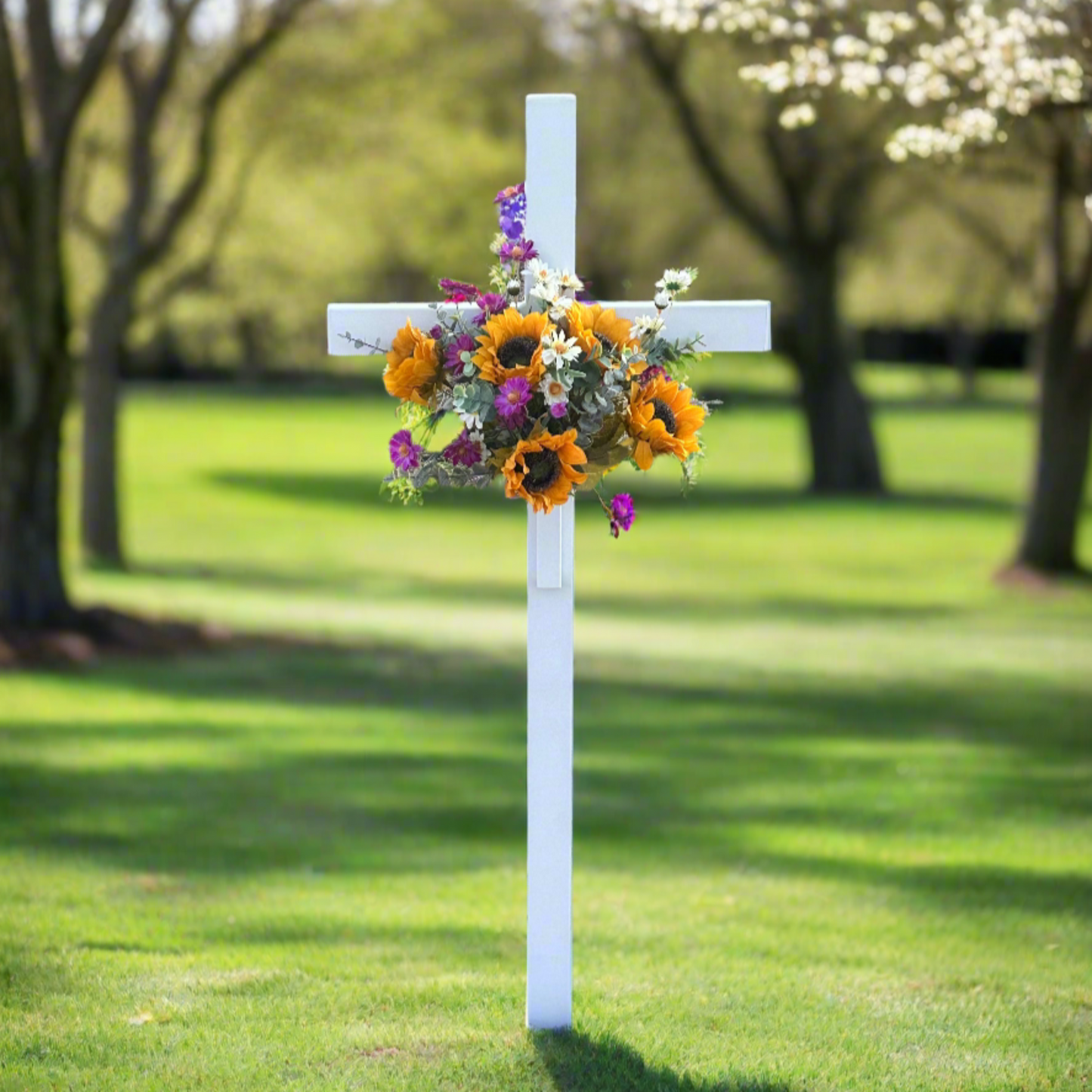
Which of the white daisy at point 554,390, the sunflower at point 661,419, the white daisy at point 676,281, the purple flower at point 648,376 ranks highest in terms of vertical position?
the white daisy at point 676,281

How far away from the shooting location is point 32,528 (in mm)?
12828

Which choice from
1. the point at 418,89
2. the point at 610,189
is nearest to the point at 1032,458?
the point at 418,89

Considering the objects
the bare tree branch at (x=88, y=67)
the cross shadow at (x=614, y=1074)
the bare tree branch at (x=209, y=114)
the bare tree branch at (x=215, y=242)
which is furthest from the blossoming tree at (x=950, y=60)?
the bare tree branch at (x=215, y=242)

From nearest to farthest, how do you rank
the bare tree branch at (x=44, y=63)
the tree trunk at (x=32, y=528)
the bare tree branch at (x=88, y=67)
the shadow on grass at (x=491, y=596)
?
the bare tree branch at (x=88, y=67)
the bare tree branch at (x=44, y=63)
the tree trunk at (x=32, y=528)
the shadow on grass at (x=491, y=596)

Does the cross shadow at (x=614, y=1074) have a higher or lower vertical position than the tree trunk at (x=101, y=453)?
lower

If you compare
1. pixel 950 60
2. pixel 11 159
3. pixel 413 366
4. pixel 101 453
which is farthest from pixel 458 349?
pixel 101 453

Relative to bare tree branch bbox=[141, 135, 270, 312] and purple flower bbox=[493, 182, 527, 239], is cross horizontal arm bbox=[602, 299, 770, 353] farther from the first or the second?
bare tree branch bbox=[141, 135, 270, 312]

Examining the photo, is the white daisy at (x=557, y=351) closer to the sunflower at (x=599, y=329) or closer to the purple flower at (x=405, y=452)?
the sunflower at (x=599, y=329)

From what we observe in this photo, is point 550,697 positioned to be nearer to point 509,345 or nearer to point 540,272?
point 509,345

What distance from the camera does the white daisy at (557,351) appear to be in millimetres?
4133

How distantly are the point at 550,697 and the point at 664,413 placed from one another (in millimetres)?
867

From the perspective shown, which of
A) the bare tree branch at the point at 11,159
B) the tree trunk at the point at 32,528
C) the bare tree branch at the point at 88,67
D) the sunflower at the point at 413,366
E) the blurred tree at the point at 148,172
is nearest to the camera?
the sunflower at the point at 413,366

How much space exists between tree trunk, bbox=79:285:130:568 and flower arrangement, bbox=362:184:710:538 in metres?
16.2

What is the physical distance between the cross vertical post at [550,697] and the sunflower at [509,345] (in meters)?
0.34
